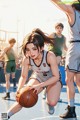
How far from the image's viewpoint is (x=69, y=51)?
199 inches

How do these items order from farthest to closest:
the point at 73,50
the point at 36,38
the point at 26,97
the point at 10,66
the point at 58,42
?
the point at 10,66 → the point at 58,42 → the point at 73,50 → the point at 36,38 → the point at 26,97

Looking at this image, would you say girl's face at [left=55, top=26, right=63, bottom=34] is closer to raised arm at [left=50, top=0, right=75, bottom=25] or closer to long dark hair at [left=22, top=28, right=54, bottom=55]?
raised arm at [left=50, top=0, right=75, bottom=25]

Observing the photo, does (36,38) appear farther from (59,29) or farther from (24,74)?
(59,29)

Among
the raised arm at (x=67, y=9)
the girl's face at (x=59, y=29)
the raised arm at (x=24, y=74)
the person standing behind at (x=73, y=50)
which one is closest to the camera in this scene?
the raised arm at (x=24, y=74)

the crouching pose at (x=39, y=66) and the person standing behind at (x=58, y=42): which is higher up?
the person standing behind at (x=58, y=42)

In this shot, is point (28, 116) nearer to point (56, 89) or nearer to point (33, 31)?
point (56, 89)

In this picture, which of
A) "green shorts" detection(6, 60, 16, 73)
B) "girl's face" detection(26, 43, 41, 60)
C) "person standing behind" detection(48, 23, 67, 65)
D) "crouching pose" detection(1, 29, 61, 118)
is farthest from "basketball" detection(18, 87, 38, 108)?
"green shorts" detection(6, 60, 16, 73)

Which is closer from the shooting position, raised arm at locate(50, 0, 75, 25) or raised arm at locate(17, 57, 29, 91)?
raised arm at locate(17, 57, 29, 91)

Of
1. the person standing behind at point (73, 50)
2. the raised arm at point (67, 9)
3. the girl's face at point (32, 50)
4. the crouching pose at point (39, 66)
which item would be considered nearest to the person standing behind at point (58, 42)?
the person standing behind at point (73, 50)

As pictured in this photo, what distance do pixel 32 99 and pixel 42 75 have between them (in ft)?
2.12

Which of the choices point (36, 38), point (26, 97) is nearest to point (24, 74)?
point (26, 97)

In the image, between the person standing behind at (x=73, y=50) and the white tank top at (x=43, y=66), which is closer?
the white tank top at (x=43, y=66)

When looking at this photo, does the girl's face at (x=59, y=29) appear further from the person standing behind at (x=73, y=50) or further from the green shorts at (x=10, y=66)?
the green shorts at (x=10, y=66)

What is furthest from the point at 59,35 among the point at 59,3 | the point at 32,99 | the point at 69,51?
the point at 32,99
